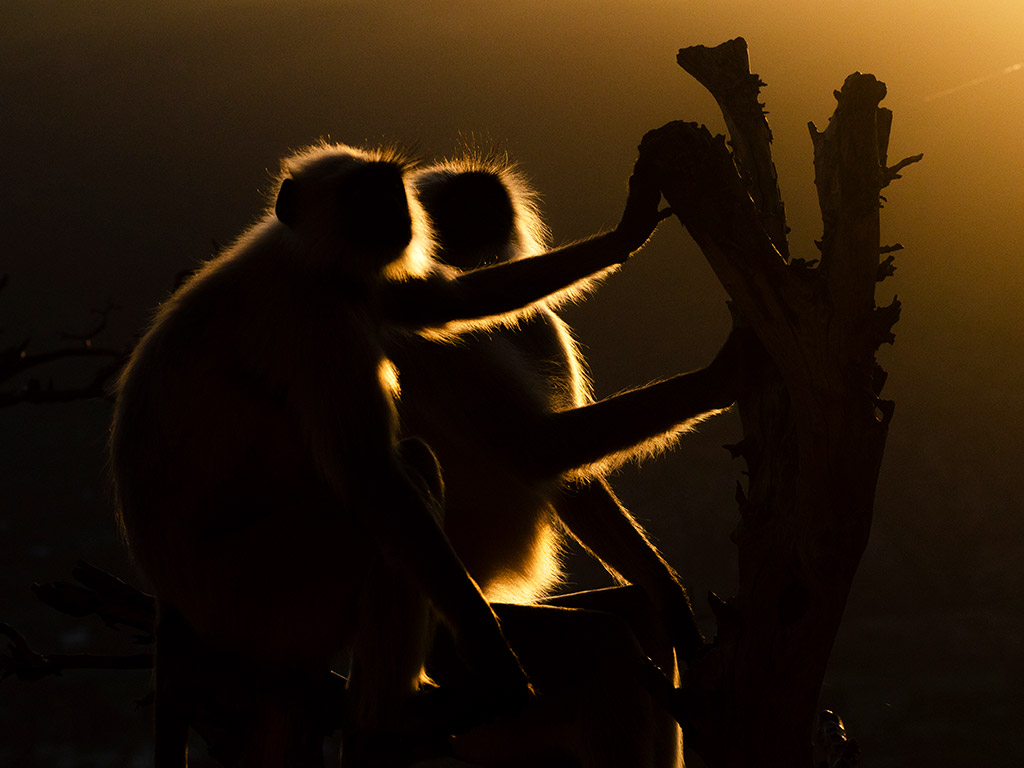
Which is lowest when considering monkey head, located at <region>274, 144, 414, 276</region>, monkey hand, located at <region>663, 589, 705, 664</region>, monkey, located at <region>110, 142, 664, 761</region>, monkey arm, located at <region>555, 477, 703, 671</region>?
monkey hand, located at <region>663, 589, 705, 664</region>

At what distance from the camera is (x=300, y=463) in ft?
8.00

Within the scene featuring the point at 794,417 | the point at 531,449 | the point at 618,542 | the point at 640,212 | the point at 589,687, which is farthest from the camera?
the point at 618,542

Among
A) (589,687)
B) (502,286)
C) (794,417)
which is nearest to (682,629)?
(589,687)

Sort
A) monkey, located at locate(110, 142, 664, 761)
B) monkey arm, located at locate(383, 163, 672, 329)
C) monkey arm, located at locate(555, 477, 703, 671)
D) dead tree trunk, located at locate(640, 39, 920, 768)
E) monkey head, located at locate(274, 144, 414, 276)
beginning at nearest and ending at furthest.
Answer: dead tree trunk, located at locate(640, 39, 920, 768), monkey, located at locate(110, 142, 664, 761), monkey head, located at locate(274, 144, 414, 276), monkey arm, located at locate(383, 163, 672, 329), monkey arm, located at locate(555, 477, 703, 671)

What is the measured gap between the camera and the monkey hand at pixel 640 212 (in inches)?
94.5

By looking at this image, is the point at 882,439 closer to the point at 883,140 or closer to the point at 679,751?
the point at 883,140

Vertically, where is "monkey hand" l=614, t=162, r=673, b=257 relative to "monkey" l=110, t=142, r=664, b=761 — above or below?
above

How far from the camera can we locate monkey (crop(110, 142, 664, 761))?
7.10 feet

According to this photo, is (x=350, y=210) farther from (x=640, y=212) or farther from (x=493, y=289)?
(x=640, y=212)

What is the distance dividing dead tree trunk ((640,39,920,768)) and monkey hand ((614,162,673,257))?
14 centimetres

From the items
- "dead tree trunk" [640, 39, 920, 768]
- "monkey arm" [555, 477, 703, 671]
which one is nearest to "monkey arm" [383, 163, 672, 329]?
"dead tree trunk" [640, 39, 920, 768]

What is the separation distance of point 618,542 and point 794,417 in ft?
3.34

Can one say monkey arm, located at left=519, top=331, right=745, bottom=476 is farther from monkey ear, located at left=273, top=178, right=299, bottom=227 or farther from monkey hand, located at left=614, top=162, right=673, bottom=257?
monkey ear, located at left=273, top=178, right=299, bottom=227

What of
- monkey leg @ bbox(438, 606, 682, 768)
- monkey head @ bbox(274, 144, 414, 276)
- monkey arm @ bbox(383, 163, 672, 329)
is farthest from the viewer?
monkey arm @ bbox(383, 163, 672, 329)
